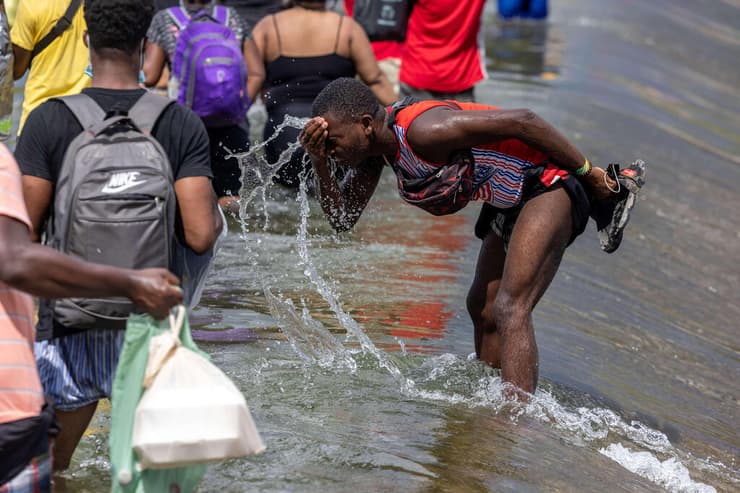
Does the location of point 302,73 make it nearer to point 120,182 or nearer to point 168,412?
point 120,182

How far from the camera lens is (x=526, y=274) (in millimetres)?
5312

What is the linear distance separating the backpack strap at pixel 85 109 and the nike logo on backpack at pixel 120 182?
213mm

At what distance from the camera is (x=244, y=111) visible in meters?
8.06

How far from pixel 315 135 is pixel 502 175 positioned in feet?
2.89

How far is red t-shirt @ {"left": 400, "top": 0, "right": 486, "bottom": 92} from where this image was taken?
10273 millimetres

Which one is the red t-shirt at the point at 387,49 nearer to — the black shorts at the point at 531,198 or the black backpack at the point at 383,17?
the black backpack at the point at 383,17

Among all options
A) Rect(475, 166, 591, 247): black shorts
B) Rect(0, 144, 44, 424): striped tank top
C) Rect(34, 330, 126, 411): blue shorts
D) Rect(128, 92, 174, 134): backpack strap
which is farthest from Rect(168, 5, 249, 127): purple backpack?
Rect(0, 144, 44, 424): striped tank top

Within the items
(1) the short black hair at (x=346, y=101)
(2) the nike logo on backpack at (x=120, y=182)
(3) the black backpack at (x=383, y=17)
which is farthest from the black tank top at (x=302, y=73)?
(2) the nike logo on backpack at (x=120, y=182)

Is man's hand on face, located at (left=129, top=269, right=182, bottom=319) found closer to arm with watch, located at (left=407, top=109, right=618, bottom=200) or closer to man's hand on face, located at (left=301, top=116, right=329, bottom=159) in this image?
man's hand on face, located at (left=301, top=116, right=329, bottom=159)

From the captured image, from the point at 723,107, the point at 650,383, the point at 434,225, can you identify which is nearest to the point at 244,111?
the point at 434,225

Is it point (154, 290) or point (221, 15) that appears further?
point (221, 15)

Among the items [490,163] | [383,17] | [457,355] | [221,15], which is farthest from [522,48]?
[490,163]

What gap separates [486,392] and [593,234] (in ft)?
14.8

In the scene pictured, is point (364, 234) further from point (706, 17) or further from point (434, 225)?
point (706, 17)
